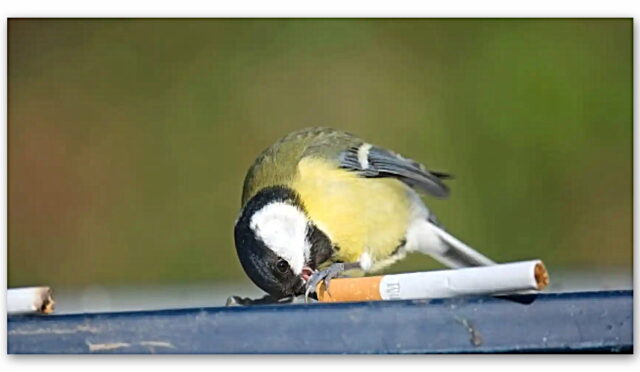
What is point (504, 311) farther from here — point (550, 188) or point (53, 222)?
point (53, 222)

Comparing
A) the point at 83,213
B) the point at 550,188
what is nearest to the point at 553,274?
the point at 550,188

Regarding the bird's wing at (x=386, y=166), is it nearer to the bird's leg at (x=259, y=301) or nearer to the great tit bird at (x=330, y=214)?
the great tit bird at (x=330, y=214)

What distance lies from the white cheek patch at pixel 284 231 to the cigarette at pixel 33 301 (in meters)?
0.26

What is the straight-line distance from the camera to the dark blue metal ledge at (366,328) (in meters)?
0.99

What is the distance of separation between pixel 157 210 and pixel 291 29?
0.31 metres

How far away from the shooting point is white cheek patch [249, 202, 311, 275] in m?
1.25

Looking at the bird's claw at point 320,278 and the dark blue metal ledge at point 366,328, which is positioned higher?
the bird's claw at point 320,278

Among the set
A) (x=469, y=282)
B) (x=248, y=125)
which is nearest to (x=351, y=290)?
(x=469, y=282)

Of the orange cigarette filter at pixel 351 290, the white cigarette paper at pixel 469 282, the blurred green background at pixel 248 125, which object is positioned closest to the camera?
Answer: the white cigarette paper at pixel 469 282

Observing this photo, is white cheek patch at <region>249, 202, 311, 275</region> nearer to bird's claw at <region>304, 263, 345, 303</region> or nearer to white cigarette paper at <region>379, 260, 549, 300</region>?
bird's claw at <region>304, 263, 345, 303</region>

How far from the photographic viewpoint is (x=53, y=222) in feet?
4.70

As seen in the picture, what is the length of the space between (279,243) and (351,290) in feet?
0.40

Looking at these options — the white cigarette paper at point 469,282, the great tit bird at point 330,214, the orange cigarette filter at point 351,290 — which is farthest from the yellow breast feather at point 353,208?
the white cigarette paper at point 469,282

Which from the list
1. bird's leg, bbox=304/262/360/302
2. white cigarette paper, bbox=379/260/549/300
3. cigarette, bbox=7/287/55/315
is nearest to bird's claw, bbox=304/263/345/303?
bird's leg, bbox=304/262/360/302
